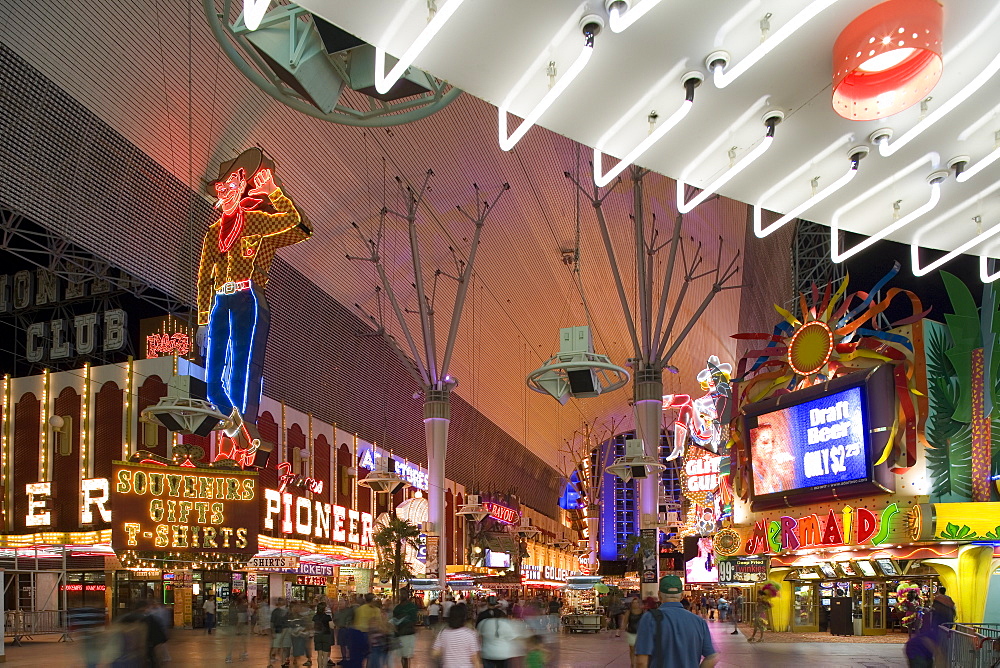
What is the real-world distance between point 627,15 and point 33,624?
28.7 m

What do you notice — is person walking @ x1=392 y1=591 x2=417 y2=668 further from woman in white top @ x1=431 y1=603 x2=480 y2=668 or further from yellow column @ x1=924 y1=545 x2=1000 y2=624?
yellow column @ x1=924 y1=545 x2=1000 y2=624

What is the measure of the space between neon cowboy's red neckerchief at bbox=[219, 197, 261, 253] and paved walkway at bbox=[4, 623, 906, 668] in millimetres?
8321

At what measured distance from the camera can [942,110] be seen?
3.46 m

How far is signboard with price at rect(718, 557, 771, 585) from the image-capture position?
30.1 m

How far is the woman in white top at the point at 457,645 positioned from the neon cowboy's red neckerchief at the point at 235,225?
14.4m

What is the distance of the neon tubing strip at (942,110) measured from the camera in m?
3.28

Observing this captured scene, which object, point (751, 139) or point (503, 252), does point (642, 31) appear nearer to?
point (751, 139)

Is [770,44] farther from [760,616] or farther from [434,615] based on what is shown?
[760,616]

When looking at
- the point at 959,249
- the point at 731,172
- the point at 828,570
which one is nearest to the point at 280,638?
the point at 959,249

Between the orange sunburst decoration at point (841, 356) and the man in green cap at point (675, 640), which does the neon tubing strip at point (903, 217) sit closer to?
the man in green cap at point (675, 640)

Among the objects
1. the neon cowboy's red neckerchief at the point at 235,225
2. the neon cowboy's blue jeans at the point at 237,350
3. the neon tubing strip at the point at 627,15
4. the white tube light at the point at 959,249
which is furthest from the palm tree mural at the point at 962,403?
the neon tubing strip at the point at 627,15

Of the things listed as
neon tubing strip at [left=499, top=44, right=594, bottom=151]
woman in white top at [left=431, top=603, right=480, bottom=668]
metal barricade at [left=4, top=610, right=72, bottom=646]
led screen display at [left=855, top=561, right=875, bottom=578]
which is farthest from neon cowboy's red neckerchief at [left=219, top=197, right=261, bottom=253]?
neon tubing strip at [left=499, top=44, right=594, bottom=151]

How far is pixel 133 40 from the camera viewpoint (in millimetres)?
22516

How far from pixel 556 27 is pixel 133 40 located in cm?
2191
